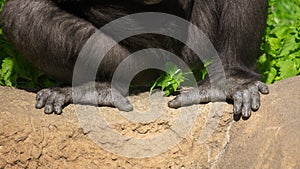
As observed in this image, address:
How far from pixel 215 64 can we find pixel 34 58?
4.24ft

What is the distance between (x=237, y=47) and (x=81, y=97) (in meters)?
1.15

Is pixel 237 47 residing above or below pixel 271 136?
above

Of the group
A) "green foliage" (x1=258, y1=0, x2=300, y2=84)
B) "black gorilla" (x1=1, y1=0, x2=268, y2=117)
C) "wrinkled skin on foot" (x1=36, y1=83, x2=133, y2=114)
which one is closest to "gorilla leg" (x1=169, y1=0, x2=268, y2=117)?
"black gorilla" (x1=1, y1=0, x2=268, y2=117)

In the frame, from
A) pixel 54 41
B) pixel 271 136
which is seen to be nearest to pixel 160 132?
pixel 271 136

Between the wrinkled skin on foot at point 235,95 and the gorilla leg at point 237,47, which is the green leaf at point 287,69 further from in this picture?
the wrinkled skin on foot at point 235,95

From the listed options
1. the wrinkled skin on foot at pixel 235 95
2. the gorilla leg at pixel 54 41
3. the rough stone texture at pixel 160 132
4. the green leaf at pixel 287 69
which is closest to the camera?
the rough stone texture at pixel 160 132

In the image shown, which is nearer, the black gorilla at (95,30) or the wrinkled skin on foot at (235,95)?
the wrinkled skin on foot at (235,95)

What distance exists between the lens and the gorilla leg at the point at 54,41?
5.20 m

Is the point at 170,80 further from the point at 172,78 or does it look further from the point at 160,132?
the point at 160,132

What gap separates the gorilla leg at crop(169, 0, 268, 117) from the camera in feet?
16.5

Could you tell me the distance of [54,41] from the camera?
5238 millimetres

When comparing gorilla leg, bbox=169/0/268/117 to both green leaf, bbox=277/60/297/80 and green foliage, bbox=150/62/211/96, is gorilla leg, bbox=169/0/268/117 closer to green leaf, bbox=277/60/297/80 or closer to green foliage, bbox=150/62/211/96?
green foliage, bbox=150/62/211/96

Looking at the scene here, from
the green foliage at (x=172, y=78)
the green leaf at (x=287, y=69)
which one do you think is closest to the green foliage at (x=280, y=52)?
the green leaf at (x=287, y=69)

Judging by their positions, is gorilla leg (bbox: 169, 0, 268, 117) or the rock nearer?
the rock
